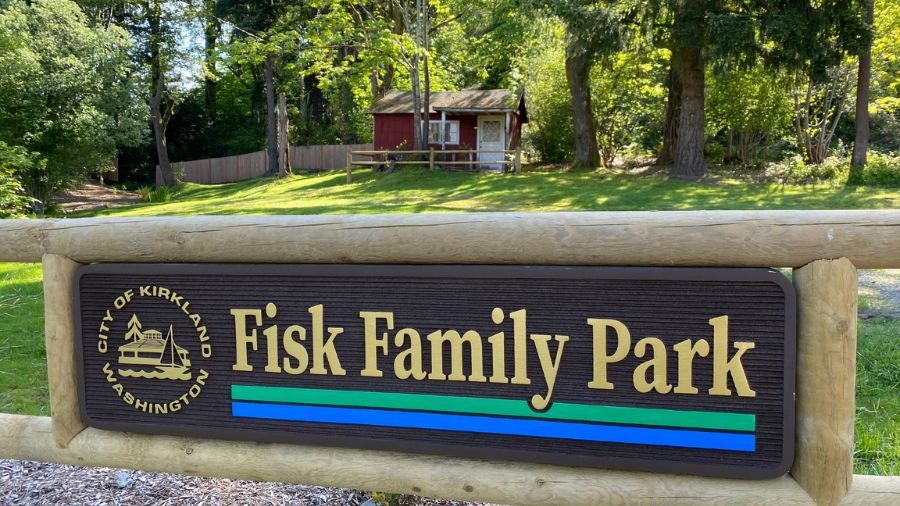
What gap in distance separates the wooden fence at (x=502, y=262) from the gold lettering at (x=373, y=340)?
0.15 meters

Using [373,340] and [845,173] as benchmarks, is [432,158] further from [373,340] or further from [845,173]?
[373,340]

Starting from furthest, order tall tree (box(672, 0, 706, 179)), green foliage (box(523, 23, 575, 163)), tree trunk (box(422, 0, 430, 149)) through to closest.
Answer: green foliage (box(523, 23, 575, 163)) → tree trunk (box(422, 0, 430, 149)) → tall tree (box(672, 0, 706, 179))

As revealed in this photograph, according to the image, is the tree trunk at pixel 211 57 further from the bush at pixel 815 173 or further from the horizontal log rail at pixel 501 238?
the horizontal log rail at pixel 501 238

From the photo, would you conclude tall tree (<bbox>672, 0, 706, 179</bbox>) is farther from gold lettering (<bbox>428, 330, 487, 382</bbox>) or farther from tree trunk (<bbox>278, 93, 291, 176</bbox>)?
gold lettering (<bbox>428, 330, 487, 382</bbox>)

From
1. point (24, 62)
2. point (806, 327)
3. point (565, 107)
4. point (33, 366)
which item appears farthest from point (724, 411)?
point (565, 107)

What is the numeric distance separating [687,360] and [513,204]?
1392 centimetres

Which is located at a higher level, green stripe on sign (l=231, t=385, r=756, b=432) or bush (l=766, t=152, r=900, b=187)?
bush (l=766, t=152, r=900, b=187)

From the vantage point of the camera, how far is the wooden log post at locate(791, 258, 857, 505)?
5.96 ft

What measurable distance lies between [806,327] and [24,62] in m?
22.3

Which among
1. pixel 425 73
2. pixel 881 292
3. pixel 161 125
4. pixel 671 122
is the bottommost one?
pixel 881 292

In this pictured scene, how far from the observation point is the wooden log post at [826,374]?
5.96ft

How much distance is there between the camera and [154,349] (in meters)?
2.28

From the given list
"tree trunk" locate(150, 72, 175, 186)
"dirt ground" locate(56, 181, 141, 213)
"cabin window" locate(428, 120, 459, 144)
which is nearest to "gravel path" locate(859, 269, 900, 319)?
"cabin window" locate(428, 120, 459, 144)

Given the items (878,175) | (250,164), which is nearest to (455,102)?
(250,164)
